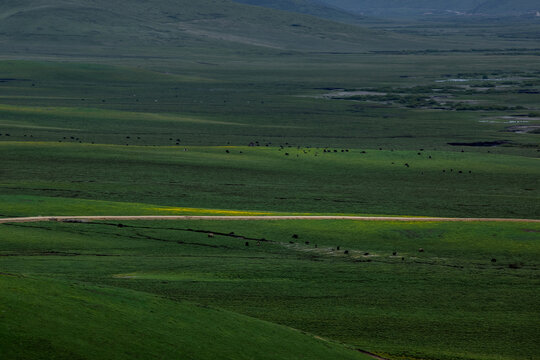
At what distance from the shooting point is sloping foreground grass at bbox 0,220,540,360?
33750 mm

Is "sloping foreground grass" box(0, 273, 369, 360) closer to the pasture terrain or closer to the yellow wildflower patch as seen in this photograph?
the pasture terrain

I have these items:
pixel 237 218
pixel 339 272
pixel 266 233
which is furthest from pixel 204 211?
pixel 339 272

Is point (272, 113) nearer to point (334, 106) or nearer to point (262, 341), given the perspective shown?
point (334, 106)

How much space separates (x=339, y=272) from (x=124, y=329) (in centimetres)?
1730

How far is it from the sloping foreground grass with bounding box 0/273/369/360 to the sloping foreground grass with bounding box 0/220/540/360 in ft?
3.17

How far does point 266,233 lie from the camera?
165ft

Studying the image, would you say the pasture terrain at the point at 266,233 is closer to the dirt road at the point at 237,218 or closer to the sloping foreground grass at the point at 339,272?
the sloping foreground grass at the point at 339,272

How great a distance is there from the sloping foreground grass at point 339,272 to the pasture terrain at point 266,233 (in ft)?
0.42

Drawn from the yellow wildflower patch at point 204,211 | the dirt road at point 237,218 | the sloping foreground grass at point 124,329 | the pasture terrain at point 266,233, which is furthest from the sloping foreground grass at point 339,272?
the yellow wildflower patch at point 204,211

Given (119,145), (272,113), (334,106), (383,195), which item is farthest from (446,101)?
(383,195)

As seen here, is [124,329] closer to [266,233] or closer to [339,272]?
[339,272]

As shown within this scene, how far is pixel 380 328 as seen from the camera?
33844 millimetres

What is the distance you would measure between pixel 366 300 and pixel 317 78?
135 meters

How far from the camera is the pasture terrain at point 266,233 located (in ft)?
94.9
